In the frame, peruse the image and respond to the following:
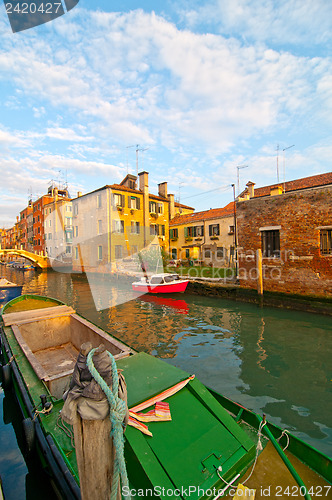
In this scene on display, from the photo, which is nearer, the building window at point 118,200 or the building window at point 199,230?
the building window at point 118,200

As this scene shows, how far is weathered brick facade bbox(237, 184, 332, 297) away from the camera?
12.5 m

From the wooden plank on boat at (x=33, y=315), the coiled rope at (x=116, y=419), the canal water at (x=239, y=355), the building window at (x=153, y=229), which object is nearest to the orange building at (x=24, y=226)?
the building window at (x=153, y=229)

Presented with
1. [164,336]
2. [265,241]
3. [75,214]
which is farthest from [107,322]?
[75,214]

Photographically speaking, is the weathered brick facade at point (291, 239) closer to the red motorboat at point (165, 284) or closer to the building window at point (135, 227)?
the red motorboat at point (165, 284)

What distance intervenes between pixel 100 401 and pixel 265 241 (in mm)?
14791

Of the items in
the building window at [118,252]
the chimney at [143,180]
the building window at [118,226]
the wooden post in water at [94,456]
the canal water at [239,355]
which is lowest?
the canal water at [239,355]

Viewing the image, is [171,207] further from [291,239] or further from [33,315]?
[33,315]

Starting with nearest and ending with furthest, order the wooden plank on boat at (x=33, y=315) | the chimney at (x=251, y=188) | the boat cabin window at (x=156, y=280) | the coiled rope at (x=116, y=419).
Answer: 1. the coiled rope at (x=116, y=419)
2. the wooden plank on boat at (x=33, y=315)
3. the boat cabin window at (x=156, y=280)
4. the chimney at (x=251, y=188)

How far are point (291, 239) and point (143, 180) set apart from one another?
2235 cm

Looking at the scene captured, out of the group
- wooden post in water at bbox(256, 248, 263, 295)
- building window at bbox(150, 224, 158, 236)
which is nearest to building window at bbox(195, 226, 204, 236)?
building window at bbox(150, 224, 158, 236)

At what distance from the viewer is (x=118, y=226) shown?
2953cm

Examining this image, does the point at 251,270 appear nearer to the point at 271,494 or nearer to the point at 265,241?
the point at 265,241

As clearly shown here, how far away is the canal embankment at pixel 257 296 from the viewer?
12.4 meters

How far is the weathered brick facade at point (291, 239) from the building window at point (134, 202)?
57.1ft
